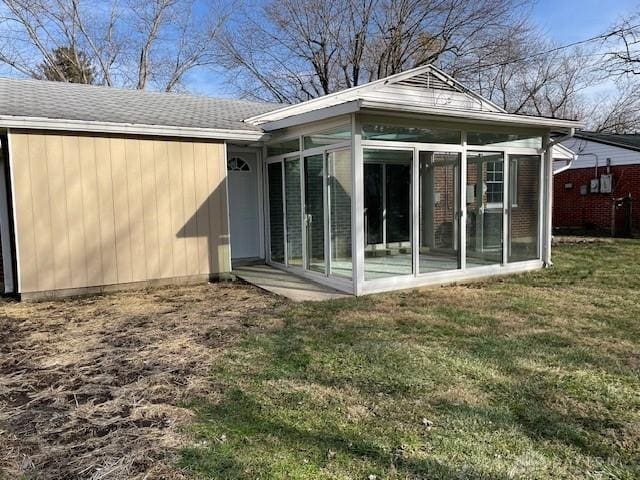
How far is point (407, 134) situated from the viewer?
6.53 m

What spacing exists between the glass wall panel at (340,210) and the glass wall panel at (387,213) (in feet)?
0.78

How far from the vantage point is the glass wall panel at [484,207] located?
7211 mm

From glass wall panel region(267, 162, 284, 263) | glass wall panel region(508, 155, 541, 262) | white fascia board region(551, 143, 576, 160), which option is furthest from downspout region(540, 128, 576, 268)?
glass wall panel region(267, 162, 284, 263)

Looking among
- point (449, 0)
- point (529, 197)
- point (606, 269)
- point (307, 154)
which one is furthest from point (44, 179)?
point (449, 0)

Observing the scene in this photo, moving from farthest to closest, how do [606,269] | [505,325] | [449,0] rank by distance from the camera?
[449,0]
[606,269]
[505,325]

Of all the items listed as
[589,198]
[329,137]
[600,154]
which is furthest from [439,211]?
[589,198]

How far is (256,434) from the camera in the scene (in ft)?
8.97

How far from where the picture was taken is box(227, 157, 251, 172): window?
865cm

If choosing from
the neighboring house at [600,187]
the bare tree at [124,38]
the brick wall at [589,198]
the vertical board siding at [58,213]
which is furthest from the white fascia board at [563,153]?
the bare tree at [124,38]

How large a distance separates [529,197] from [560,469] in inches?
244

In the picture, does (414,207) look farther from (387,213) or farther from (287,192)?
(287,192)

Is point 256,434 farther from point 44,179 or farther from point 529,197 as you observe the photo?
point 529,197

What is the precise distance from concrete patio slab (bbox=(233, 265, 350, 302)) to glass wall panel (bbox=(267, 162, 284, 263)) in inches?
12.9

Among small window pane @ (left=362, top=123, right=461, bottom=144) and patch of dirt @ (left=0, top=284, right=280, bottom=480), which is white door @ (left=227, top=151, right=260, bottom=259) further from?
small window pane @ (left=362, top=123, right=461, bottom=144)
